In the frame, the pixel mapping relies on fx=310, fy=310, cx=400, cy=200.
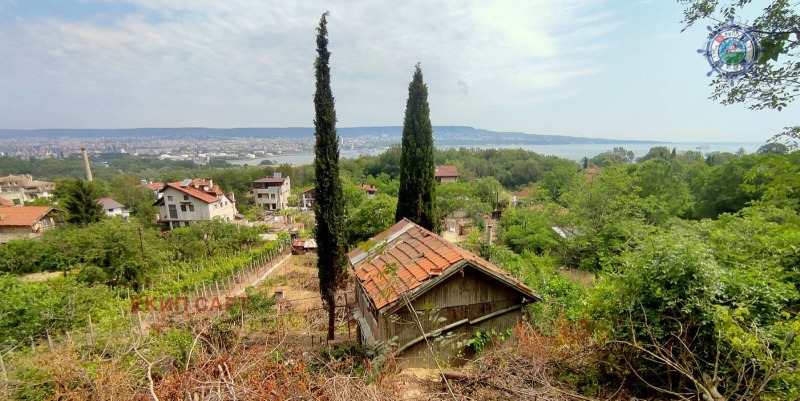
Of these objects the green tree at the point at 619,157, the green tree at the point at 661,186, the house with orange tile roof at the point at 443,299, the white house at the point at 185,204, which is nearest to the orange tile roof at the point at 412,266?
the house with orange tile roof at the point at 443,299

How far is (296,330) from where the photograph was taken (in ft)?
34.0

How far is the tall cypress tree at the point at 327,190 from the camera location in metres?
9.34

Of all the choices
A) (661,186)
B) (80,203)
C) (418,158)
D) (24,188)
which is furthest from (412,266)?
Answer: (24,188)

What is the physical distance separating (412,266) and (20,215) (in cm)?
4334

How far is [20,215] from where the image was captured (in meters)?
29.7

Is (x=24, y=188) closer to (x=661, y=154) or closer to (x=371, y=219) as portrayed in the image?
(x=371, y=219)

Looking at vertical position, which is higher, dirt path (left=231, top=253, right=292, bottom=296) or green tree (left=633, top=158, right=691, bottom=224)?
green tree (left=633, top=158, right=691, bottom=224)

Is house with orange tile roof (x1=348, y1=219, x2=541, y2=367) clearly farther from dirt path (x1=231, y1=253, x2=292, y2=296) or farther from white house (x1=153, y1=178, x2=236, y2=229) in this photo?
white house (x1=153, y1=178, x2=236, y2=229)

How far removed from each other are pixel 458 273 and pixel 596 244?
12.9m

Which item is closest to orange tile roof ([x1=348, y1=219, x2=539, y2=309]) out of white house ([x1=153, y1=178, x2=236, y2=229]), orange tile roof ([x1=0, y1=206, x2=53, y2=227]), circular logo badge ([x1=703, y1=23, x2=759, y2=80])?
circular logo badge ([x1=703, y1=23, x2=759, y2=80])

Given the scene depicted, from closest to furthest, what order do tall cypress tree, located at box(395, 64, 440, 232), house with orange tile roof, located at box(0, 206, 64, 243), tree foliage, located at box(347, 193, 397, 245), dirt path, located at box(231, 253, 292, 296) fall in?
1. tall cypress tree, located at box(395, 64, 440, 232)
2. dirt path, located at box(231, 253, 292, 296)
3. tree foliage, located at box(347, 193, 397, 245)
4. house with orange tile roof, located at box(0, 206, 64, 243)

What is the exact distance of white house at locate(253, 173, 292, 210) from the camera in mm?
53844

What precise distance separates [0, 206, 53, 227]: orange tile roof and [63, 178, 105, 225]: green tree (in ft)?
20.0

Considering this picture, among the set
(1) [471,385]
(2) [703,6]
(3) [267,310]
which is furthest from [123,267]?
(2) [703,6]
